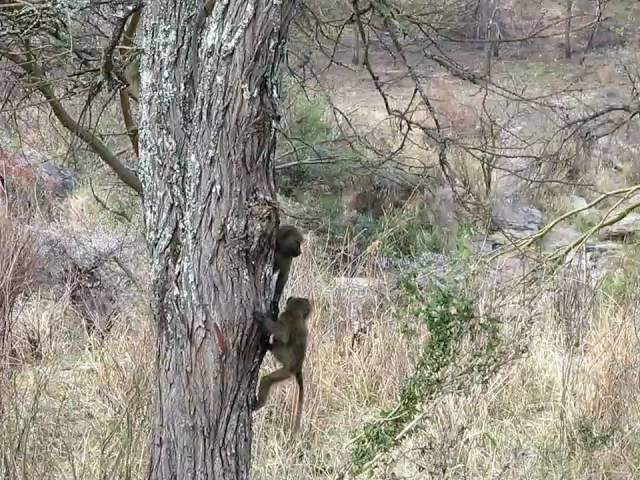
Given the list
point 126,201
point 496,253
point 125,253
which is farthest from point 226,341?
point 126,201

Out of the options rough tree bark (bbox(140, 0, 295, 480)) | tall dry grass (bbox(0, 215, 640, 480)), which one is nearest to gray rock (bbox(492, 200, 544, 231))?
tall dry grass (bbox(0, 215, 640, 480))

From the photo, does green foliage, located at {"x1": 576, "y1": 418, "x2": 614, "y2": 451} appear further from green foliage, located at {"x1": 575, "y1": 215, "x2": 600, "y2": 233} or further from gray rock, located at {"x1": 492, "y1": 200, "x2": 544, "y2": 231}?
gray rock, located at {"x1": 492, "y1": 200, "x2": 544, "y2": 231}

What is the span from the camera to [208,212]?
5.68ft

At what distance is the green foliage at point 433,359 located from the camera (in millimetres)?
2590

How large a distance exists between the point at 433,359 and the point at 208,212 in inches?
45.4

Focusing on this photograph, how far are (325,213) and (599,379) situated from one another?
184 inches

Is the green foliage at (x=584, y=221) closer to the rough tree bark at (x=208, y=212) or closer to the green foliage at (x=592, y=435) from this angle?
the green foliage at (x=592, y=435)

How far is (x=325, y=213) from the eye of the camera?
834 cm

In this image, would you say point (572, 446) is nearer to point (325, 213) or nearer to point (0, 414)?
point (0, 414)

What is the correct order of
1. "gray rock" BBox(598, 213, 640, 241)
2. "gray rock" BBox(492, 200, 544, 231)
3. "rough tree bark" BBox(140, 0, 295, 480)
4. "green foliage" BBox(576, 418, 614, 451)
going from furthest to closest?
"gray rock" BBox(492, 200, 544, 231) → "gray rock" BBox(598, 213, 640, 241) → "green foliage" BBox(576, 418, 614, 451) → "rough tree bark" BBox(140, 0, 295, 480)

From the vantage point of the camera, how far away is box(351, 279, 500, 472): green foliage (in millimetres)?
2590

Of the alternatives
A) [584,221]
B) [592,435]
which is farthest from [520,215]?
[592,435]

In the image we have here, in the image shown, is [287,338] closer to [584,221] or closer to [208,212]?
[208,212]

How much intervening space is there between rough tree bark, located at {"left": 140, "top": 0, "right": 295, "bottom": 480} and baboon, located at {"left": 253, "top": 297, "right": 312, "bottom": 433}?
0.05 meters
